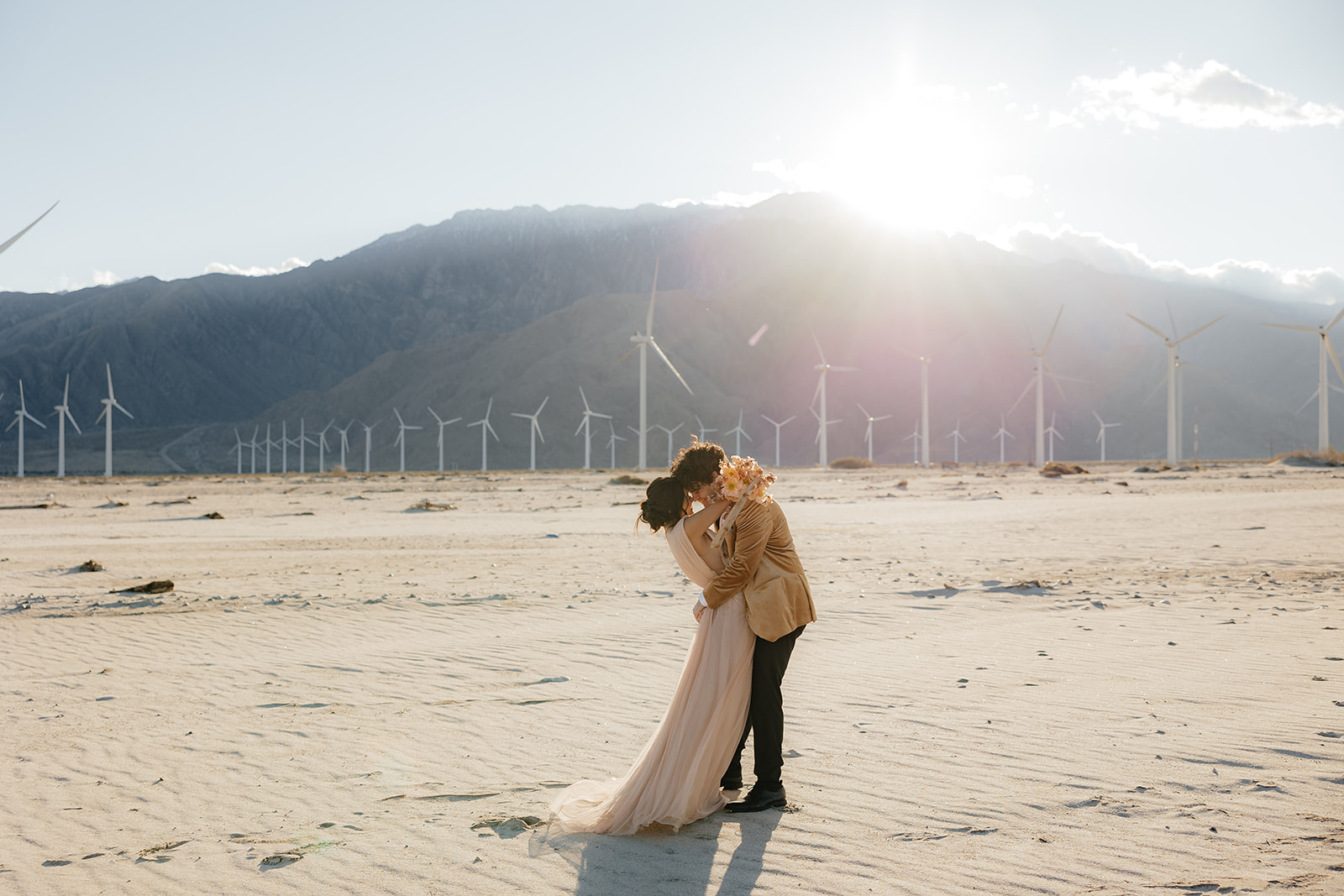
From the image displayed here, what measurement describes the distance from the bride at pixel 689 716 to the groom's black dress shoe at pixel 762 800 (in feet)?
0.97

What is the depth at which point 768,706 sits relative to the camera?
18.4 ft

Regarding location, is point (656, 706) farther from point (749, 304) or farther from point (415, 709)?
point (749, 304)

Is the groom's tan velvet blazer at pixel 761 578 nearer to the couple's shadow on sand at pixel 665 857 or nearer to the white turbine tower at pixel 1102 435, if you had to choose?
the couple's shadow on sand at pixel 665 857

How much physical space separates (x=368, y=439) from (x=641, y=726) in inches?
5563

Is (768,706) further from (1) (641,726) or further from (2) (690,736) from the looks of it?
(1) (641,726)

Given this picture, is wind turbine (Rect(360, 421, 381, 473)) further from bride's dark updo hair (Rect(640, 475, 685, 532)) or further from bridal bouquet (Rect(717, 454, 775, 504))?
bridal bouquet (Rect(717, 454, 775, 504))

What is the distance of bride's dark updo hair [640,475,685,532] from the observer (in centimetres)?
546

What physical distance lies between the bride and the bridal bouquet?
0.29 ft

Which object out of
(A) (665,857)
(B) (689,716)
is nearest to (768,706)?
(B) (689,716)

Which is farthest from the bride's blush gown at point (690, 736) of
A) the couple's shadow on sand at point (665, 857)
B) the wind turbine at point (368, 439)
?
the wind turbine at point (368, 439)

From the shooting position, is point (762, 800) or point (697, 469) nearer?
point (697, 469)

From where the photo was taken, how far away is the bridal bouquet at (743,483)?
5410 mm

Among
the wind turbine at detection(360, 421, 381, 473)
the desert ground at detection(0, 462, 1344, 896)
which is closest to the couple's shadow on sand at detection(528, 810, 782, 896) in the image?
the desert ground at detection(0, 462, 1344, 896)

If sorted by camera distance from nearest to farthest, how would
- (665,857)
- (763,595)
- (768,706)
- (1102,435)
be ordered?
(665,857) → (763,595) → (768,706) → (1102,435)
